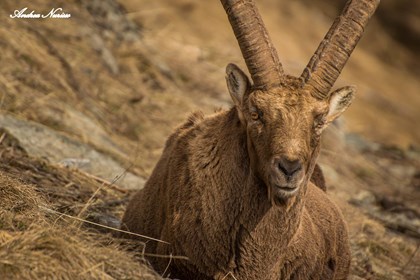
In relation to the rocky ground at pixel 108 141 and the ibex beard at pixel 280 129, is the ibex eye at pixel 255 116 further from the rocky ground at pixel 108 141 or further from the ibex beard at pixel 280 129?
the rocky ground at pixel 108 141

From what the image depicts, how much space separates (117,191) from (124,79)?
203 inches

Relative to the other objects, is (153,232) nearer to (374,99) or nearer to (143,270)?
(143,270)

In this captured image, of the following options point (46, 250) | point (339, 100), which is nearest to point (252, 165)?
point (339, 100)

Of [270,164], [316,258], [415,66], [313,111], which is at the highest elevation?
[415,66]

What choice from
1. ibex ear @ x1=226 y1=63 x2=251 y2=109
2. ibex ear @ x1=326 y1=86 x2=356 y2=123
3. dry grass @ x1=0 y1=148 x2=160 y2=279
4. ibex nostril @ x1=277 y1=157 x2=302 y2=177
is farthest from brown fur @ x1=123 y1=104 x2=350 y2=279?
dry grass @ x1=0 y1=148 x2=160 y2=279

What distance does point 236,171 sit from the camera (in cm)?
610

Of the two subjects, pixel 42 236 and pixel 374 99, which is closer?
pixel 42 236

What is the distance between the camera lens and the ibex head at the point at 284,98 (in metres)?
5.52

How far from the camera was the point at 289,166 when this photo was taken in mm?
5367

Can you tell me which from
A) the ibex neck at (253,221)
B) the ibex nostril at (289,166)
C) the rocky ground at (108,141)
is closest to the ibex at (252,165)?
the ibex neck at (253,221)

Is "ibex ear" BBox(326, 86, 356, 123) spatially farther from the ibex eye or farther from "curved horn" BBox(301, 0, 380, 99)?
the ibex eye

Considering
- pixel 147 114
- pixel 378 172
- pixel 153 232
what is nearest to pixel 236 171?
pixel 153 232

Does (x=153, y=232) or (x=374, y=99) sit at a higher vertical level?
(x=374, y=99)

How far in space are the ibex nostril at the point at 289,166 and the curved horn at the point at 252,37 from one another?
0.85m
